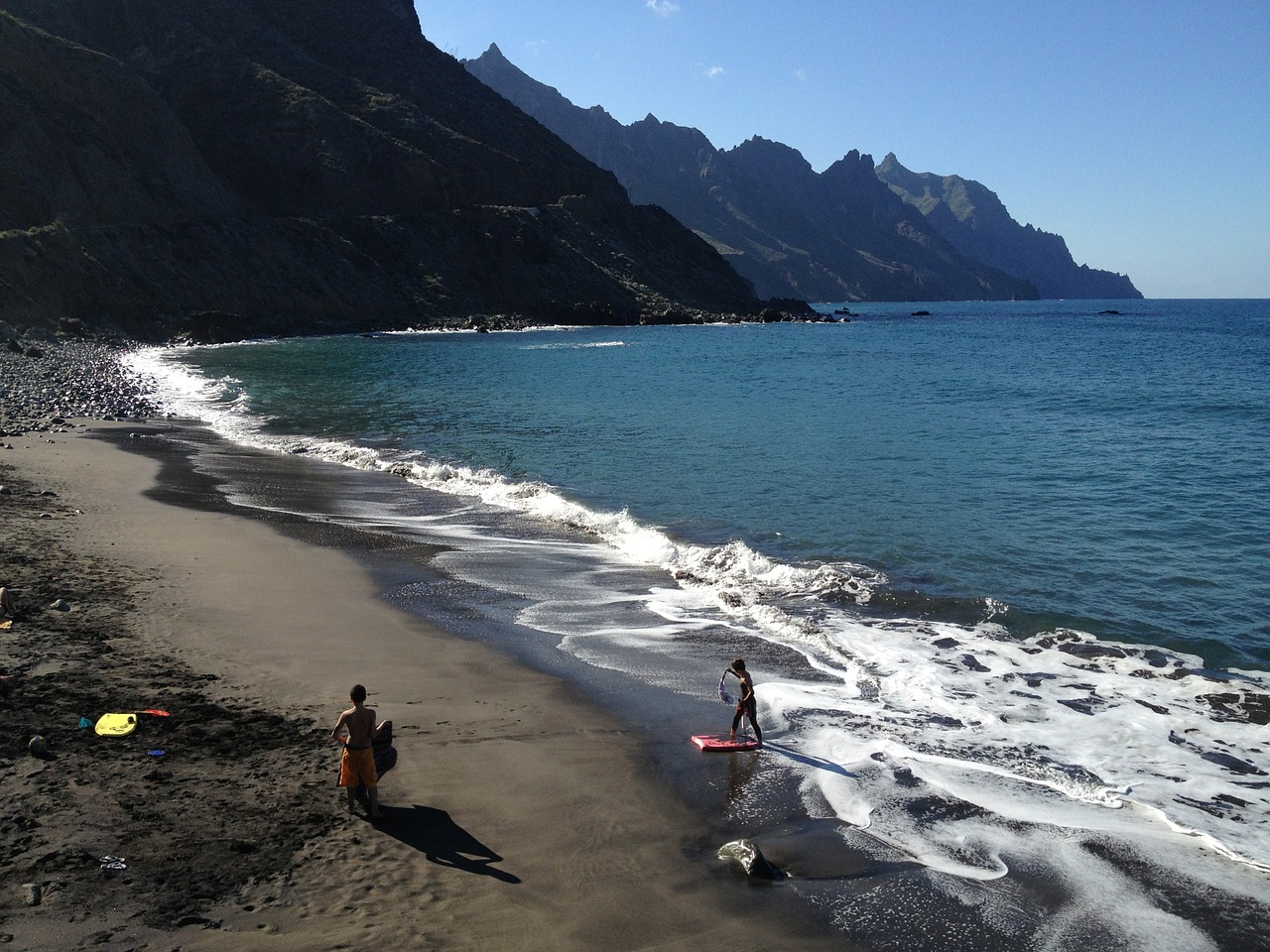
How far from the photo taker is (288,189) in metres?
115

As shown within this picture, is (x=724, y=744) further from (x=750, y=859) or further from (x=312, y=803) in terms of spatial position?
Result: (x=312, y=803)

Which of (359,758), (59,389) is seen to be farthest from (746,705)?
(59,389)

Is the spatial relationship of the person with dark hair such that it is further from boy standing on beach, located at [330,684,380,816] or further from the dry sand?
boy standing on beach, located at [330,684,380,816]

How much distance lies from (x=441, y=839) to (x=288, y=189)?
122m

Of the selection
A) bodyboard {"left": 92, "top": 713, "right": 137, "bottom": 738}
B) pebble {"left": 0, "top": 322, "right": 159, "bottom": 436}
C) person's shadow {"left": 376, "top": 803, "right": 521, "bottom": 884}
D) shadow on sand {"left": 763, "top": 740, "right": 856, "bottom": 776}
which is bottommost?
shadow on sand {"left": 763, "top": 740, "right": 856, "bottom": 776}

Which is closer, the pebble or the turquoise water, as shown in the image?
the turquoise water

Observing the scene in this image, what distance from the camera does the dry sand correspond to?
6.14 m

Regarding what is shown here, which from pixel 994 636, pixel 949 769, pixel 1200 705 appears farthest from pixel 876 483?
pixel 949 769

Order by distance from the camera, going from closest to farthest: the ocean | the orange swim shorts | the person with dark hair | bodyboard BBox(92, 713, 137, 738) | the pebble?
the orange swim shorts < the ocean < bodyboard BBox(92, 713, 137, 738) < the person with dark hair < the pebble

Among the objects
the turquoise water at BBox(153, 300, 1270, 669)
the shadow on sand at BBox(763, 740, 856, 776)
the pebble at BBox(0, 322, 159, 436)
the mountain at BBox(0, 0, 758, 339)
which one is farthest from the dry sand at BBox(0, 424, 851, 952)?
the mountain at BBox(0, 0, 758, 339)

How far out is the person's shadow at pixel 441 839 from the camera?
→ 693 cm

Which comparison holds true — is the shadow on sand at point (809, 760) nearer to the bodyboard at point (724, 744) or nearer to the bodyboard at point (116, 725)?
A: the bodyboard at point (724, 744)

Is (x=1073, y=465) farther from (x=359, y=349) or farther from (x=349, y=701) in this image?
(x=359, y=349)

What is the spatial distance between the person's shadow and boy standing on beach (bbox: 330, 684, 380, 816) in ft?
0.68
